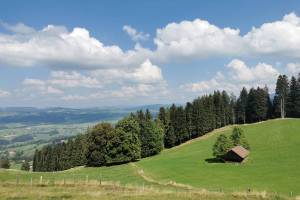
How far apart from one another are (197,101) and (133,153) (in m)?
43.8

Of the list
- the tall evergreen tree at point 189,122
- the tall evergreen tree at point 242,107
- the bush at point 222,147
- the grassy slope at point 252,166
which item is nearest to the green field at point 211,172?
the grassy slope at point 252,166

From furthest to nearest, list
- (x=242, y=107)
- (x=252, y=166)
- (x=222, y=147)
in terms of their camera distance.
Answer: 1. (x=242, y=107)
2. (x=222, y=147)
3. (x=252, y=166)

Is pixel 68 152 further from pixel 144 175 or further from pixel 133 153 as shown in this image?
pixel 144 175

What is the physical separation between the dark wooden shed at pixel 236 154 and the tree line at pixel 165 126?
26.0 m

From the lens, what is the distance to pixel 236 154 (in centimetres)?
8538

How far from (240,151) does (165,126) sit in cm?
4329

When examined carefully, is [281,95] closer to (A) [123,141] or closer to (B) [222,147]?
(B) [222,147]

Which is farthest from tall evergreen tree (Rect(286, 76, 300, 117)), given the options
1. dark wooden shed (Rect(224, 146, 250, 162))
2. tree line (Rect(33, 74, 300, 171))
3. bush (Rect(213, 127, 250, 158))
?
dark wooden shed (Rect(224, 146, 250, 162))

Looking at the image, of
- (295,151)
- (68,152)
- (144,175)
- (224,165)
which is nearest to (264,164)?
(224,165)

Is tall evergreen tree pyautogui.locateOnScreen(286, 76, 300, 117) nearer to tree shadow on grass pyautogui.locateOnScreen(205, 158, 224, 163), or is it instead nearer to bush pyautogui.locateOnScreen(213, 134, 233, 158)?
bush pyautogui.locateOnScreen(213, 134, 233, 158)

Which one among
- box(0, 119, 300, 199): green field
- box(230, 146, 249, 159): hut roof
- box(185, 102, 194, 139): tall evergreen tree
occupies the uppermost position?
box(185, 102, 194, 139): tall evergreen tree

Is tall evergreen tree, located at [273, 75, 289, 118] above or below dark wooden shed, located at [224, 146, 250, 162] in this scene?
above

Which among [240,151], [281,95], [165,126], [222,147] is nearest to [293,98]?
[281,95]

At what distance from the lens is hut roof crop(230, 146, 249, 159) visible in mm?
85188
